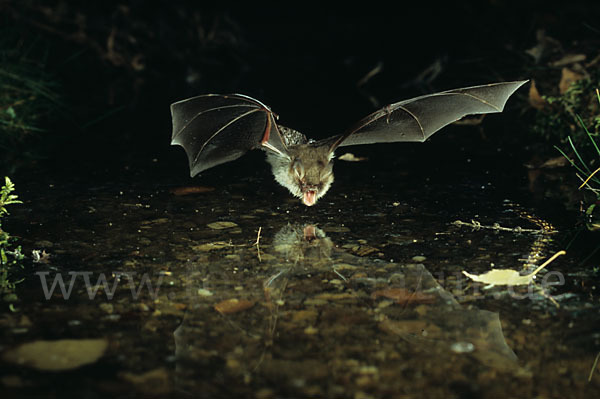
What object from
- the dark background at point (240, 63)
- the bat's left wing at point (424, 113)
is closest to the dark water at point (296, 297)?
the bat's left wing at point (424, 113)

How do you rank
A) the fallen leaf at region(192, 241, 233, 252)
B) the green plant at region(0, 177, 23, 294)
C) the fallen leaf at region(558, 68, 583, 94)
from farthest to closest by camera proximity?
the fallen leaf at region(558, 68, 583, 94)
the fallen leaf at region(192, 241, 233, 252)
the green plant at region(0, 177, 23, 294)

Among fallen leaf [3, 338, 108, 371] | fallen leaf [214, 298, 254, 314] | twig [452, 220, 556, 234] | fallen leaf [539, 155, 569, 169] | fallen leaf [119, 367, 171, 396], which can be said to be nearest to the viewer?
fallen leaf [119, 367, 171, 396]

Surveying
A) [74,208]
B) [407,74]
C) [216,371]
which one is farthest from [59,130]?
[407,74]

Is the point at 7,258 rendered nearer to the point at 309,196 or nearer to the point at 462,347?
the point at 309,196

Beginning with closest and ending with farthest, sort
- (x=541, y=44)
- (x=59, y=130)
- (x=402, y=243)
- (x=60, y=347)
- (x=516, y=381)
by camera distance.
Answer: (x=516, y=381), (x=60, y=347), (x=402, y=243), (x=59, y=130), (x=541, y=44)

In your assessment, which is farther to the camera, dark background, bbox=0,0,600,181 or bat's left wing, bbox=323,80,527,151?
dark background, bbox=0,0,600,181

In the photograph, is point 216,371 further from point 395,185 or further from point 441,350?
point 395,185

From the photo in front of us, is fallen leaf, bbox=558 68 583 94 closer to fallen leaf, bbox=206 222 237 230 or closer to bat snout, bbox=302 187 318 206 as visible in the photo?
bat snout, bbox=302 187 318 206

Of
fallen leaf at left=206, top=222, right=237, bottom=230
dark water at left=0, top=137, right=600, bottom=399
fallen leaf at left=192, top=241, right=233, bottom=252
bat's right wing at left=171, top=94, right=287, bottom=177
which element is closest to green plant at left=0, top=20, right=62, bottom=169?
dark water at left=0, top=137, right=600, bottom=399
